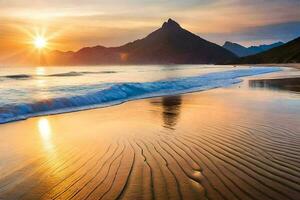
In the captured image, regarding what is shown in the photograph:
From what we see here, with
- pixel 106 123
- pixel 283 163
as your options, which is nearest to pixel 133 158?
pixel 283 163

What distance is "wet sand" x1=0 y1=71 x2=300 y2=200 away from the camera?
5059 mm

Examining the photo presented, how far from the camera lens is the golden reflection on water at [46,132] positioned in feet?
26.5

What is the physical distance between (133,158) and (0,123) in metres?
7.12

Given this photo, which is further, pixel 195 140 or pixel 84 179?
pixel 195 140

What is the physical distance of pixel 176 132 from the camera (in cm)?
944

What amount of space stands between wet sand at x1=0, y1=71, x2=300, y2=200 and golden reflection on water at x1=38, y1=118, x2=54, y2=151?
29 mm

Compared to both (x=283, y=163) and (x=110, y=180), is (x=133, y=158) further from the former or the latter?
(x=283, y=163)

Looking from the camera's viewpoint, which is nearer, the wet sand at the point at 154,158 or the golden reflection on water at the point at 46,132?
the wet sand at the point at 154,158

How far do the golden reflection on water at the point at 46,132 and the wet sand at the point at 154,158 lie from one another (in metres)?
0.03

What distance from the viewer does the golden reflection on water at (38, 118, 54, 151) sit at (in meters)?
8.09

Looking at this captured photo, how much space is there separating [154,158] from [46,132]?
15.1 ft

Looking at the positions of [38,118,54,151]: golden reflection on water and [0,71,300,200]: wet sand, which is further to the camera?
[38,118,54,151]: golden reflection on water

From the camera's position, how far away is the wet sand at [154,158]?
5.06m

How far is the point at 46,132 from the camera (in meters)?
10.1
